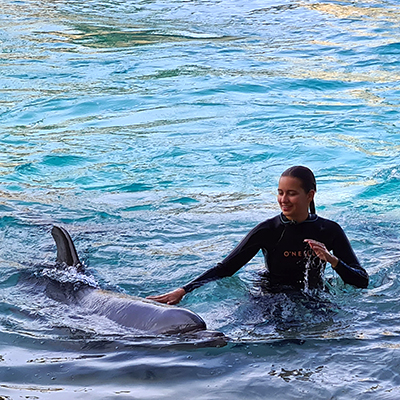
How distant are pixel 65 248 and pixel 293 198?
1.90m

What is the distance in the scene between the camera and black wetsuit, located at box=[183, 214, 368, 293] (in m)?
4.59

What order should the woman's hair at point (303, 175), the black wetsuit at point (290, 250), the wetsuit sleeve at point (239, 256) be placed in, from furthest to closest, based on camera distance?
the wetsuit sleeve at point (239, 256), the black wetsuit at point (290, 250), the woman's hair at point (303, 175)

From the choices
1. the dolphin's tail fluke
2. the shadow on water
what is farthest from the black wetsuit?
the dolphin's tail fluke

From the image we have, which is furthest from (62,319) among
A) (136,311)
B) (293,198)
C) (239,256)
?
(293,198)

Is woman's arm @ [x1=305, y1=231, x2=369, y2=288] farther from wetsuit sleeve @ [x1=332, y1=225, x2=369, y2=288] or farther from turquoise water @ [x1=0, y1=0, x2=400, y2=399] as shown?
turquoise water @ [x1=0, y1=0, x2=400, y2=399]

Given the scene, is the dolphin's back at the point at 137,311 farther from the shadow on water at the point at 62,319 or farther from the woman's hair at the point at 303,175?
the woman's hair at the point at 303,175

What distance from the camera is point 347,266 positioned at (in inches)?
171

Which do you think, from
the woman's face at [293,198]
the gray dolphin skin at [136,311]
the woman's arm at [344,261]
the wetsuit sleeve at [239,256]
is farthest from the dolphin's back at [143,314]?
the woman's face at [293,198]

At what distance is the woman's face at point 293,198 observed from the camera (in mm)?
4344

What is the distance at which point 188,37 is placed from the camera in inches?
663

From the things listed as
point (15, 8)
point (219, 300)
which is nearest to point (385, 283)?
point (219, 300)

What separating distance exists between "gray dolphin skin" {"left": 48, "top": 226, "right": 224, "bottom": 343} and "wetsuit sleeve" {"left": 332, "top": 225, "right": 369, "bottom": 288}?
38.0 inches

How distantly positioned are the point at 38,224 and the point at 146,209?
4.08 ft

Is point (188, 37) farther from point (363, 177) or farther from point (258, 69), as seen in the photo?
point (363, 177)
